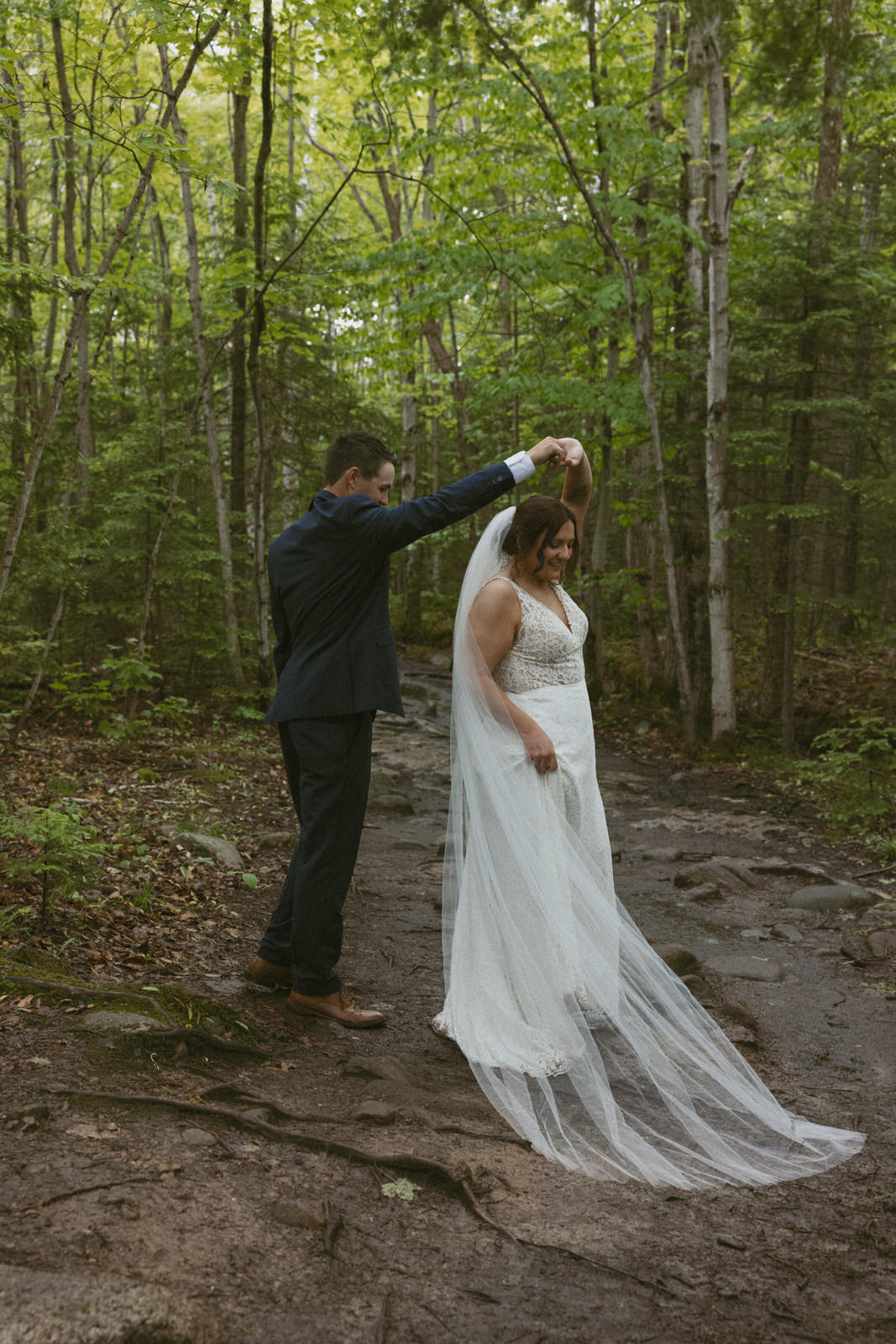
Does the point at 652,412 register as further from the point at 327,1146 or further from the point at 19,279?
the point at 327,1146

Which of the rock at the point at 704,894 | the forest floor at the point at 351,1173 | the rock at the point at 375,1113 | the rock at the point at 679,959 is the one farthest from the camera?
the rock at the point at 704,894

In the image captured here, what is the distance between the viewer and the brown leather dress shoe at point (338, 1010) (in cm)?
430

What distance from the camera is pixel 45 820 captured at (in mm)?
4402

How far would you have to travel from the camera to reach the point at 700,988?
5.04 m

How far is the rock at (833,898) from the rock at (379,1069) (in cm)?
388

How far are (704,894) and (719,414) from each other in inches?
246

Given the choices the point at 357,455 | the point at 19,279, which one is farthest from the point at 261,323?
the point at 357,455

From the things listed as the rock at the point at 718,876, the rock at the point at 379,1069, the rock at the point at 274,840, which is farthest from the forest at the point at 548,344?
the rock at the point at 379,1069

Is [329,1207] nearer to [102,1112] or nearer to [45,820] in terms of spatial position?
[102,1112]

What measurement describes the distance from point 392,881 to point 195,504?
8.91 metres

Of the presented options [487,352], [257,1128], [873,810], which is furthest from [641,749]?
[487,352]

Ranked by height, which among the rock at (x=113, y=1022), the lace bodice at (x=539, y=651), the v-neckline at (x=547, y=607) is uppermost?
the v-neckline at (x=547, y=607)

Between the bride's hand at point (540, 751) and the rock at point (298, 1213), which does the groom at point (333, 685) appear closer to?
the bride's hand at point (540, 751)

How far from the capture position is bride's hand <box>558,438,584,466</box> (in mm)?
4227
